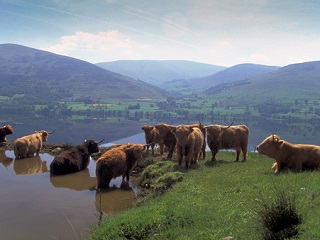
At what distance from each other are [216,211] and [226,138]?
34.4ft

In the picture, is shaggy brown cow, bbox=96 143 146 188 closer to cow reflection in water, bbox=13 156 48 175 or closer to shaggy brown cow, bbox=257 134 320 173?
cow reflection in water, bbox=13 156 48 175

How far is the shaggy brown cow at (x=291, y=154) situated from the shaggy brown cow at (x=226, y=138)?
5424mm

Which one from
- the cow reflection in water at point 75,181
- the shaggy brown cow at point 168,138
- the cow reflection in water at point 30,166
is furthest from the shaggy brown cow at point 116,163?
the cow reflection in water at point 30,166

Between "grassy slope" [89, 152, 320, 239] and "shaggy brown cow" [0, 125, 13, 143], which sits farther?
"shaggy brown cow" [0, 125, 13, 143]

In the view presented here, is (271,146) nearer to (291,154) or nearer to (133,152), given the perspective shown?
(291,154)

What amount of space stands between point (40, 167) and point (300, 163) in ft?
48.0

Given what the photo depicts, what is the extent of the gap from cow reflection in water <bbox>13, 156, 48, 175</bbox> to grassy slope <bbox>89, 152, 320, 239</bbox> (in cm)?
976

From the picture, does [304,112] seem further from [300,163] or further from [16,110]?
[300,163]

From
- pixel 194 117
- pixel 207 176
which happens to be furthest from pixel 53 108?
pixel 207 176

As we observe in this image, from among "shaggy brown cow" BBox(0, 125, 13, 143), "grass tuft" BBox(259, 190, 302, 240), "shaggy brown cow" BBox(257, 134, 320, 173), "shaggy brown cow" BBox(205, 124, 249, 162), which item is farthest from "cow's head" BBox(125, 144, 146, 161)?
"shaggy brown cow" BBox(0, 125, 13, 143)

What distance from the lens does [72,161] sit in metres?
17.0

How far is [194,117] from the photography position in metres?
160

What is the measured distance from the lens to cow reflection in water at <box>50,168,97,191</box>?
14669 millimetres

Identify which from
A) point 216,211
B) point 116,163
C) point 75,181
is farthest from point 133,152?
point 216,211
